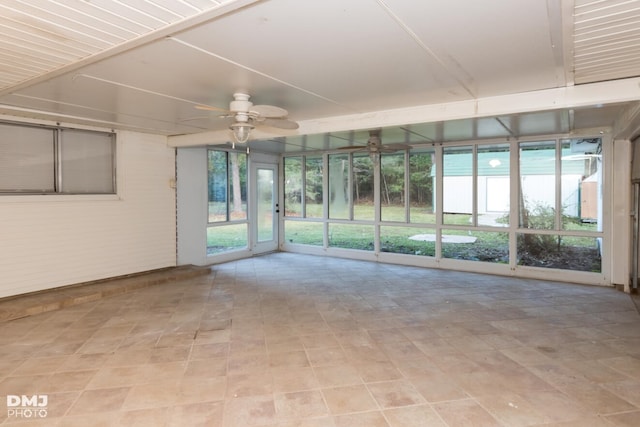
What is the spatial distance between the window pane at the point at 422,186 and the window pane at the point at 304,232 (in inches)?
85.0

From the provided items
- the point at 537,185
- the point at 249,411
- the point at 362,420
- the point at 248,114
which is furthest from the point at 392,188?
the point at 249,411

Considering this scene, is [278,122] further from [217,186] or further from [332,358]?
[217,186]

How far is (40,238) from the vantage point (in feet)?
14.9

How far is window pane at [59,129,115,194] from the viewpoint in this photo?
15.8ft

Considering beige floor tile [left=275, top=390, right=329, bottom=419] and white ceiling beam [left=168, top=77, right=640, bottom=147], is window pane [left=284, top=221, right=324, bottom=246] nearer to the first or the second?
white ceiling beam [left=168, top=77, right=640, bottom=147]

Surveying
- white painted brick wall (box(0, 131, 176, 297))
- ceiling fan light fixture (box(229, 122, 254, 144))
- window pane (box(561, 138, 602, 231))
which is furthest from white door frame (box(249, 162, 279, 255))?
window pane (box(561, 138, 602, 231))

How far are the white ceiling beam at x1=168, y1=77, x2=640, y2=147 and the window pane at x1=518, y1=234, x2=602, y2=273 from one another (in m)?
3.25

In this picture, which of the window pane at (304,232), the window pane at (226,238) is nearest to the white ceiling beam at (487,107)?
the window pane at (226,238)

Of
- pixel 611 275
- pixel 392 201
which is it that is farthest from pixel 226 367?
pixel 611 275

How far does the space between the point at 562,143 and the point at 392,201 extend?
2958 mm

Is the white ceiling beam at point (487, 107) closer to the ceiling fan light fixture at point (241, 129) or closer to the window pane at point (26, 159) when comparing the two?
the ceiling fan light fixture at point (241, 129)

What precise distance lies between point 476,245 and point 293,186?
4144 millimetres

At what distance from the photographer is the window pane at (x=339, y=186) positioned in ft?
25.5

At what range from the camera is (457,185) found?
260 inches
